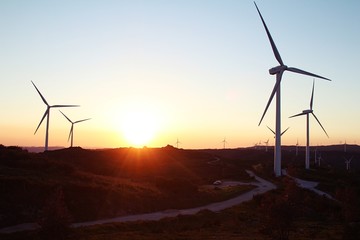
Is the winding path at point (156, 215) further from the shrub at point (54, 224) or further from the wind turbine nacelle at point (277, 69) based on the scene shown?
the wind turbine nacelle at point (277, 69)

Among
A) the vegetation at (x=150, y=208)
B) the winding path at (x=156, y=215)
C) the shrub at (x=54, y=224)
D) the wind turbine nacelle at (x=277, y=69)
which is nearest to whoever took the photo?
the shrub at (x=54, y=224)

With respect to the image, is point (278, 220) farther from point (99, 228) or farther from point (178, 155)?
point (178, 155)

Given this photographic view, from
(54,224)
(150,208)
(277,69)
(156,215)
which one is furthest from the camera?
(277,69)

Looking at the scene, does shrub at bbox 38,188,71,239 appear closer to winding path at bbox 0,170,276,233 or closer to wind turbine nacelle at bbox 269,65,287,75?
winding path at bbox 0,170,276,233

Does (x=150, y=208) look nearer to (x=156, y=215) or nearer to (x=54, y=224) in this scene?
(x=156, y=215)

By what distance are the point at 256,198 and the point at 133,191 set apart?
18875mm

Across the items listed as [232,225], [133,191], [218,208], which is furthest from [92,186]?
[232,225]

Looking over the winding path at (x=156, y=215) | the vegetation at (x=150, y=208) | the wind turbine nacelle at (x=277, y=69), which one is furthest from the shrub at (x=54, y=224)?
the wind turbine nacelle at (x=277, y=69)

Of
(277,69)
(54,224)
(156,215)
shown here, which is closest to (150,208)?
(156,215)

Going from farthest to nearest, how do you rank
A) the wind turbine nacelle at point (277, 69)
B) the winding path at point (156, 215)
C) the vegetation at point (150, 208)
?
the wind turbine nacelle at point (277, 69) → the winding path at point (156, 215) → the vegetation at point (150, 208)

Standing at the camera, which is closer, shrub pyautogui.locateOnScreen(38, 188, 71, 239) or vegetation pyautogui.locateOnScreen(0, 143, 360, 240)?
shrub pyautogui.locateOnScreen(38, 188, 71, 239)

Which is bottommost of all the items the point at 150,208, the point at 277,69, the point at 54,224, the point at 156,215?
the point at 156,215

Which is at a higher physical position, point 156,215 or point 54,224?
point 54,224

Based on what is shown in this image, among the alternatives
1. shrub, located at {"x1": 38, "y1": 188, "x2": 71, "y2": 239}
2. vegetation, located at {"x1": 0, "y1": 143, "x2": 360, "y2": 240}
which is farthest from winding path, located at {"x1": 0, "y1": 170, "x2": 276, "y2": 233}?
shrub, located at {"x1": 38, "y1": 188, "x2": 71, "y2": 239}
